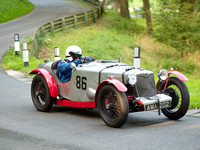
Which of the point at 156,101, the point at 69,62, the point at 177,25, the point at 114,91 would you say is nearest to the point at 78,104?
the point at 69,62

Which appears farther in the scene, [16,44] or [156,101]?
[16,44]

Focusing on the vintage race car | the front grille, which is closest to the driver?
the vintage race car

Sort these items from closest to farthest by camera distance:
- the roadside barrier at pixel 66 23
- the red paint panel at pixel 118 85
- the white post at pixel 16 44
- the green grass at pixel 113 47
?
the red paint panel at pixel 118 85 < the white post at pixel 16 44 < the green grass at pixel 113 47 < the roadside barrier at pixel 66 23

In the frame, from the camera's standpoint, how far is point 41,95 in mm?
7617

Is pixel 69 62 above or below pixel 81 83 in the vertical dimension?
above

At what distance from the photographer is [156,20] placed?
914 inches

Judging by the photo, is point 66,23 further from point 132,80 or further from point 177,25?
point 132,80

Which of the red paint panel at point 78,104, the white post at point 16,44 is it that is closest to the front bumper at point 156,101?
the red paint panel at point 78,104

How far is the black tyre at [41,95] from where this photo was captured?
7340mm

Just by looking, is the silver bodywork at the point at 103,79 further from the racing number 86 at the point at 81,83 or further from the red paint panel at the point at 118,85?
the red paint panel at the point at 118,85

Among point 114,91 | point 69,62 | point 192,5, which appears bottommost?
point 114,91

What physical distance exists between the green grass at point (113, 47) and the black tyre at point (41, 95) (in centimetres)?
489

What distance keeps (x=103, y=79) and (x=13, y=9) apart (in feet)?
90.1

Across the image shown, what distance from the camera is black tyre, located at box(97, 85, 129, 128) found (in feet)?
18.9
